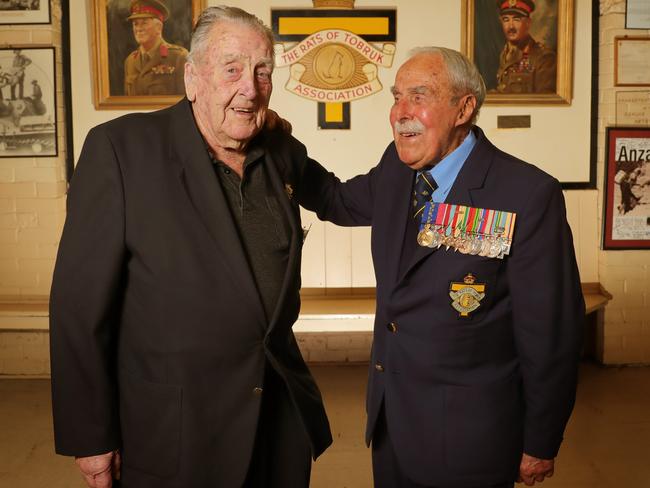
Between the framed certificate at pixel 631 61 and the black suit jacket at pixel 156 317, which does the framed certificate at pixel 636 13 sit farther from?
the black suit jacket at pixel 156 317

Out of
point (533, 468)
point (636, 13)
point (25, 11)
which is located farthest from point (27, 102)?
point (636, 13)

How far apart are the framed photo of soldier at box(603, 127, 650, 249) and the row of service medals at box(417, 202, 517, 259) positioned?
359 centimetres

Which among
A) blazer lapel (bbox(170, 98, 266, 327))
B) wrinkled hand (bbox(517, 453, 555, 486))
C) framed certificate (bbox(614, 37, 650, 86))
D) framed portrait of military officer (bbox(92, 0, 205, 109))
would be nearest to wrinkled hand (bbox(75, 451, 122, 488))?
blazer lapel (bbox(170, 98, 266, 327))

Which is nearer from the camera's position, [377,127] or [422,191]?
[422,191]

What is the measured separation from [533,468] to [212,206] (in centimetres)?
120

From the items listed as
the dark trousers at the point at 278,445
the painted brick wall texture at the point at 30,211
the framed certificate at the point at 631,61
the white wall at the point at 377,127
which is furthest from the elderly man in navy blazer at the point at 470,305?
the painted brick wall texture at the point at 30,211

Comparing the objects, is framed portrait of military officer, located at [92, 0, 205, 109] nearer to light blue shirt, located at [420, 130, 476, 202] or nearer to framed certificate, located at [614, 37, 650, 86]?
framed certificate, located at [614, 37, 650, 86]

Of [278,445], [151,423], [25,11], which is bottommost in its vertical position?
[278,445]

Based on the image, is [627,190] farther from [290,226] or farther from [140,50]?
[290,226]

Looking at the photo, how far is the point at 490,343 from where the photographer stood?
6.34 feet

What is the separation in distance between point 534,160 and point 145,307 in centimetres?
396

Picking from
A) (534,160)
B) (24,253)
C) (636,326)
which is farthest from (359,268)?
(24,253)

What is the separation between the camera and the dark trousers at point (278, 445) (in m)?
1.91

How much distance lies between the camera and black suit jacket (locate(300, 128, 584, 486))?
187 centimetres
